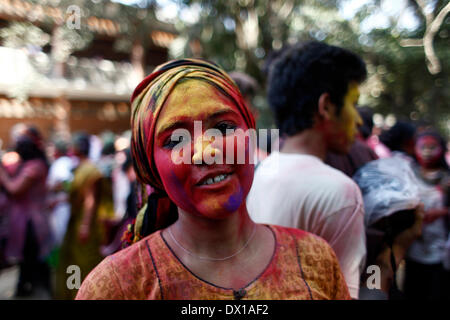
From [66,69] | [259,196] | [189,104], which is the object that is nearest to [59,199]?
[66,69]

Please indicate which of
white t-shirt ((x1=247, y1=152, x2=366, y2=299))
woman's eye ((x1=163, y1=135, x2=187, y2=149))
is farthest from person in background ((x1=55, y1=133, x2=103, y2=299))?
woman's eye ((x1=163, y1=135, x2=187, y2=149))

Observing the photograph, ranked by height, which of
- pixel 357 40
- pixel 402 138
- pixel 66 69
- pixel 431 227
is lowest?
pixel 431 227

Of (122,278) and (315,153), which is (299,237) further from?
(315,153)

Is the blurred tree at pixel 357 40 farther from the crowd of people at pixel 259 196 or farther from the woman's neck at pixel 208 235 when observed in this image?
the woman's neck at pixel 208 235

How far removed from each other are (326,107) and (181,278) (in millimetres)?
1171

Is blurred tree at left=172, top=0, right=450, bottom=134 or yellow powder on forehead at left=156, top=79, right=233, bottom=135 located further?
blurred tree at left=172, top=0, right=450, bottom=134

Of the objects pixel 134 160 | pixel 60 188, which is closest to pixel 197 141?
pixel 134 160

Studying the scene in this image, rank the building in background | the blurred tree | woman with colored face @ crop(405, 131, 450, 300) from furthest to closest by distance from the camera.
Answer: woman with colored face @ crop(405, 131, 450, 300), the building in background, the blurred tree

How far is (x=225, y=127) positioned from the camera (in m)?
1.02

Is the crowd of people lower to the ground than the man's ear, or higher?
lower

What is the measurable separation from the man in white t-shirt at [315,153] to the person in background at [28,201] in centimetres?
302

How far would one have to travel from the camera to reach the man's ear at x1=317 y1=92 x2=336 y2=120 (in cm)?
176

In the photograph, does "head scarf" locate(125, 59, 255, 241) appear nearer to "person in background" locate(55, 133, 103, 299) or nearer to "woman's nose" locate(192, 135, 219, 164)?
"woman's nose" locate(192, 135, 219, 164)

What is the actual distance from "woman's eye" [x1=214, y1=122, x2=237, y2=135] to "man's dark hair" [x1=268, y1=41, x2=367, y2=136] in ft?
2.93
